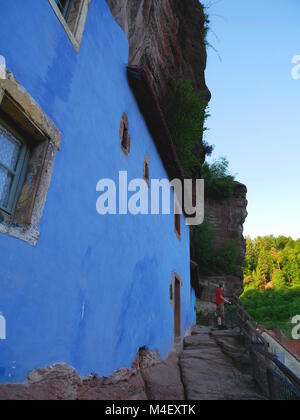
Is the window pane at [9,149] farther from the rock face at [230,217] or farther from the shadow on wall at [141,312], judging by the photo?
the rock face at [230,217]

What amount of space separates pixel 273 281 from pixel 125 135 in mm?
61653

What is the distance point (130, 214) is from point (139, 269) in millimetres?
1155

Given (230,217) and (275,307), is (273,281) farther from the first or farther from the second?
(230,217)

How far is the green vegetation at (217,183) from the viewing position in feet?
88.4

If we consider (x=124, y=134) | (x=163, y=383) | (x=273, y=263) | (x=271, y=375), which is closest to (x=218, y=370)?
(x=163, y=383)

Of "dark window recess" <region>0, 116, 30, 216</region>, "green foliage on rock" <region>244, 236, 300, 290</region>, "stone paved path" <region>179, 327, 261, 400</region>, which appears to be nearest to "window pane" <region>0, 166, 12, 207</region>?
"dark window recess" <region>0, 116, 30, 216</region>

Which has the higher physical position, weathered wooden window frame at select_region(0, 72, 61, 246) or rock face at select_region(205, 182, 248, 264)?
rock face at select_region(205, 182, 248, 264)

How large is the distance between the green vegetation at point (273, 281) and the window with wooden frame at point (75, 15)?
115ft

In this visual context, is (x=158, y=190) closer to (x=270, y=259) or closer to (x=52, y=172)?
(x=52, y=172)

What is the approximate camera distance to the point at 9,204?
9.32 ft

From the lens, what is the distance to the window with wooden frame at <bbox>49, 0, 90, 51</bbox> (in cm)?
390

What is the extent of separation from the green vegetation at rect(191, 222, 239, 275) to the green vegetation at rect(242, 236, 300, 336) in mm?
13354

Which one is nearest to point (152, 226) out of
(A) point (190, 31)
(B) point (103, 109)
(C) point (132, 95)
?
(C) point (132, 95)

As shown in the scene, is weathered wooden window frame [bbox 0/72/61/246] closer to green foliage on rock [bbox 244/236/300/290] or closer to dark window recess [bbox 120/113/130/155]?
dark window recess [bbox 120/113/130/155]
